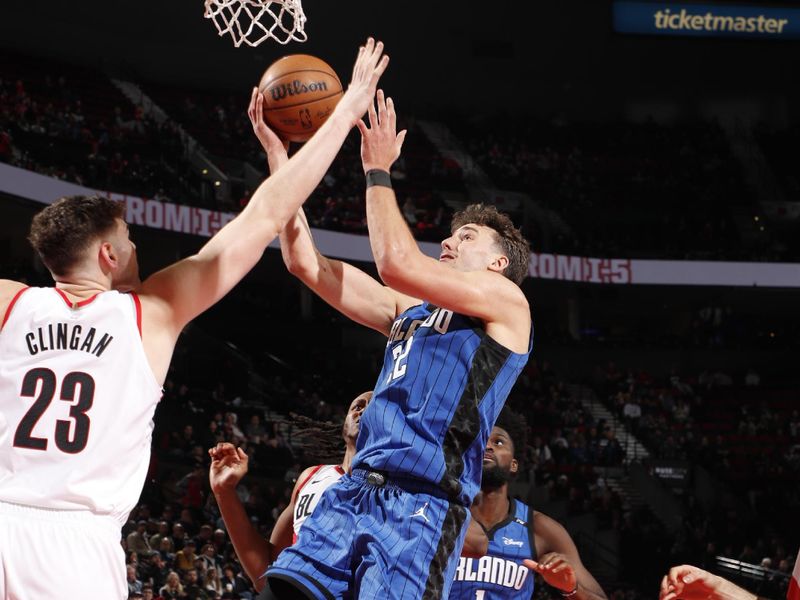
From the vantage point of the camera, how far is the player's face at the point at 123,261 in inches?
117

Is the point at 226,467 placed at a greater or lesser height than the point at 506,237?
lesser

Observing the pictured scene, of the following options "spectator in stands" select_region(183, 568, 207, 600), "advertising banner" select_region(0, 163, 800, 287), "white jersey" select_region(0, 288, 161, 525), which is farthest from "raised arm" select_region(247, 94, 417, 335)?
"advertising banner" select_region(0, 163, 800, 287)

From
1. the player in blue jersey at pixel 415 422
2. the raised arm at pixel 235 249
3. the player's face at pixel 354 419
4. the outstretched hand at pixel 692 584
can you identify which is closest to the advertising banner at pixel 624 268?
the player's face at pixel 354 419

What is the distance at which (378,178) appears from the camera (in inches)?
144

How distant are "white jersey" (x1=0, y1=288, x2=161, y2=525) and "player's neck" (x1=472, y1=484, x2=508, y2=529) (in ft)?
8.44

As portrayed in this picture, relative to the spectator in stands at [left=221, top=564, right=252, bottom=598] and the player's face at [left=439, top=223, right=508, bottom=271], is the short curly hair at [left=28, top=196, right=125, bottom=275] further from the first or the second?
the spectator in stands at [left=221, top=564, right=252, bottom=598]

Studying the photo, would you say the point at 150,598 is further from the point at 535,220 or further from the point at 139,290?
the point at 535,220

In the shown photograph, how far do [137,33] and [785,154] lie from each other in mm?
15502

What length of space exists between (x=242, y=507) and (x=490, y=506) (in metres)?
1.37

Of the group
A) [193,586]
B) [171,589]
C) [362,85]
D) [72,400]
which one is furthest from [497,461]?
[193,586]

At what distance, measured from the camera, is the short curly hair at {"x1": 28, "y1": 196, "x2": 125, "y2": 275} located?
9.50 feet

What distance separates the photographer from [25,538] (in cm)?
274

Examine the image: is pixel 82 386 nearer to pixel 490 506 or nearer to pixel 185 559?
pixel 490 506

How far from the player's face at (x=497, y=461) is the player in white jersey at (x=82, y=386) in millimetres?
2480
